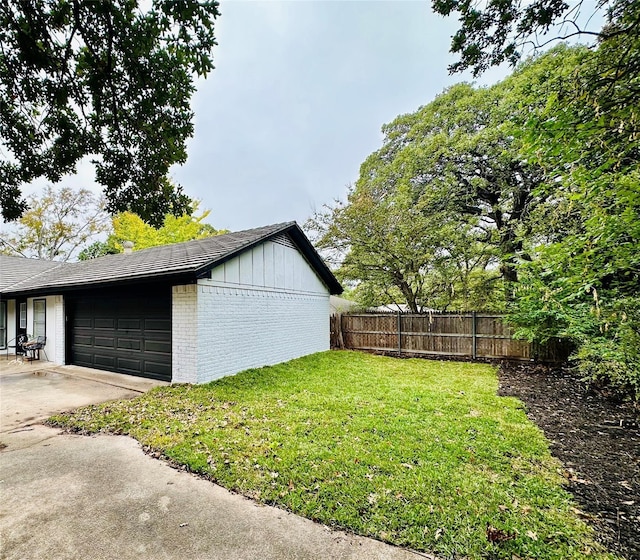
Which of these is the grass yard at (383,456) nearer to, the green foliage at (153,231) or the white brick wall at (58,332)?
the white brick wall at (58,332)

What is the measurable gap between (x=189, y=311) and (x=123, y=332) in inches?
109

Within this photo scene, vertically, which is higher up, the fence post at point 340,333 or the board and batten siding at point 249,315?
the board and batten siding at point 249,315

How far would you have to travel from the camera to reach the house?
700cm

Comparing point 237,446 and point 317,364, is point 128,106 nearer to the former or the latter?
point 237,446

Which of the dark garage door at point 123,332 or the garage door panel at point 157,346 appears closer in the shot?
the garage door panel at point 157,346

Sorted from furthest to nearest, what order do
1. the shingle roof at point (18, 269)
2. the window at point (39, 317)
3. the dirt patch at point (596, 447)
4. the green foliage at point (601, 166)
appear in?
the shingle roof at point (18, 269) → the window at point (39, 317) → the green foliage at point (601, 166) → the dirt patch at point (596, 447)

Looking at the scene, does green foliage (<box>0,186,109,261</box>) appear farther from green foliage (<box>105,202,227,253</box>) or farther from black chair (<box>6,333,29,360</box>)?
black chair (<box>6,333,29,360</box>)

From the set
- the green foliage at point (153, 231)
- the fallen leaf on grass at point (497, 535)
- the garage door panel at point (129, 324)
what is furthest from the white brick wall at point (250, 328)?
the green foliage at point (153, 231)

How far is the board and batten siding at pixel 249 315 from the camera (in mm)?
6938

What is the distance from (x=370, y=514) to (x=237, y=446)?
6.29ft

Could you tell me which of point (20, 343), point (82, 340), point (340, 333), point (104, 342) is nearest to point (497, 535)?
point (104, 342)

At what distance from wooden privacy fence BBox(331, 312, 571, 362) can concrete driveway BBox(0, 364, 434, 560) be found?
9.16 meters

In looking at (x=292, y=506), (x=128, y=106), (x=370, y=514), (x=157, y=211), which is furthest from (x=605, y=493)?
(x=128, y=106)

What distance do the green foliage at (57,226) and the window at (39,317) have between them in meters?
16.3
